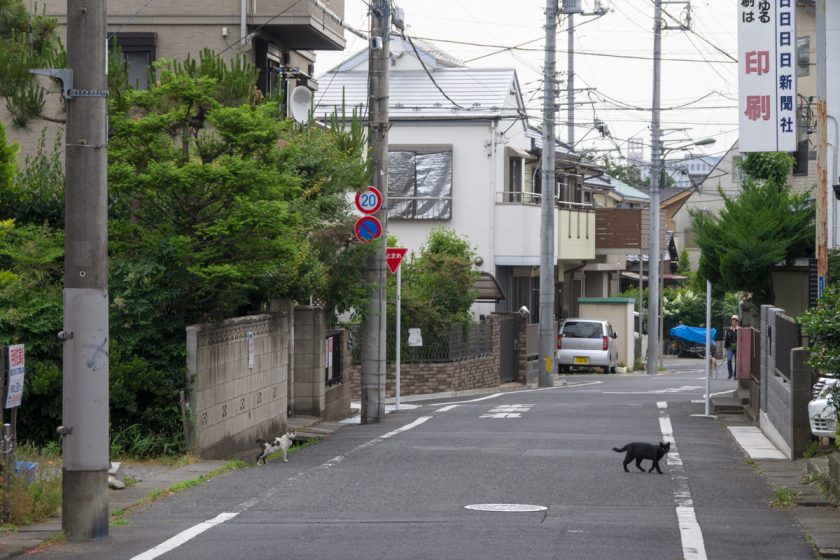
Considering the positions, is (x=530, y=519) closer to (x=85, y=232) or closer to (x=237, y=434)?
(x=85, y=232)

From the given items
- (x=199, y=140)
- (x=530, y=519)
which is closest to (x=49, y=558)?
(x=530, y=519)

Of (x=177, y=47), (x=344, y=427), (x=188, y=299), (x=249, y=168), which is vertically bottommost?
(x=344, y=427)

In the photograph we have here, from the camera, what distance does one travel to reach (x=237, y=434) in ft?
53.9

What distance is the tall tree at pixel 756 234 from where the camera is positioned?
22.3 metres

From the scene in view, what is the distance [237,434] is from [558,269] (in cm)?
3385

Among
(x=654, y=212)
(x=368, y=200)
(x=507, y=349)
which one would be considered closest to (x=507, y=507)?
(x=368, y=200)

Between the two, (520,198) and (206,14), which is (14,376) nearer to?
(206,14)

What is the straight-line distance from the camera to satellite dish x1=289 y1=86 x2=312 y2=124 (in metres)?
23.4

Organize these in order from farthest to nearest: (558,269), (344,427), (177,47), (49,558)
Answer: (558,269) → (177,47) → (344,427) → (49,558)

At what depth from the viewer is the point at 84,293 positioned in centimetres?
939

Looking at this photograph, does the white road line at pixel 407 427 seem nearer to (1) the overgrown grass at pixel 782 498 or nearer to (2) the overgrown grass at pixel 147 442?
(2) the overgrown grass at pixel 147 442

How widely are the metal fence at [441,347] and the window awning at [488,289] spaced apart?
2798mm

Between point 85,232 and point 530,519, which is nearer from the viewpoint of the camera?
point 85,232

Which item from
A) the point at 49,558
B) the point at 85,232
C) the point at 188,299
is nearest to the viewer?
the point at 49,558
